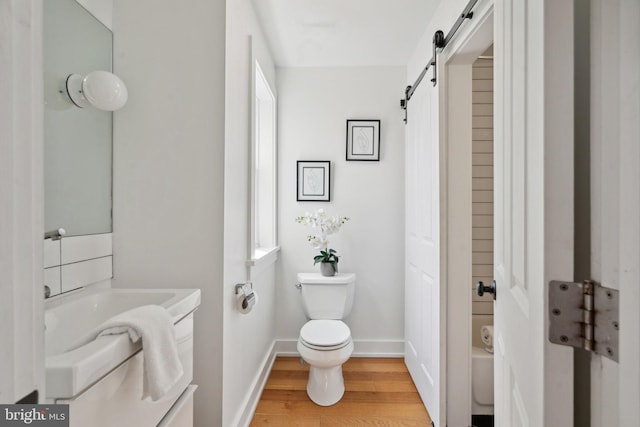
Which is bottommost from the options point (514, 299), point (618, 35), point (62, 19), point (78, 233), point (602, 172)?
point (514, 299)

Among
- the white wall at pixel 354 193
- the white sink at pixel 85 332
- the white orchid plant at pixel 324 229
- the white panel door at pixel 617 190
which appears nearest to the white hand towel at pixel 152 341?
the white sink at pixel 85 332

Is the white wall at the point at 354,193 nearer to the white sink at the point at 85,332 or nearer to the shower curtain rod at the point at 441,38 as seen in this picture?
the shower curtain rod at the point at 441,38

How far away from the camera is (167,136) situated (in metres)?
1.42

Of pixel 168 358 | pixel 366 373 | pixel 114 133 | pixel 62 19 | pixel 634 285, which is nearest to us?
pixel 634 285

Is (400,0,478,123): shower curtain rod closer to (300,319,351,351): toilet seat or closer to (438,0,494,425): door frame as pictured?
(438,0,494,425): door frame

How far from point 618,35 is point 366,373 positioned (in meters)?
2.45

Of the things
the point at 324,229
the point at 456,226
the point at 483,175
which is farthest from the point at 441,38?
the point at 324,229

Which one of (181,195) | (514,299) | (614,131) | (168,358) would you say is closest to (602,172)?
(614,131)

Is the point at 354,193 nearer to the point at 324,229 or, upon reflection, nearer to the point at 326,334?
the point at 324,229

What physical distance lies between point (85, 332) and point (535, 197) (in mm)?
1341

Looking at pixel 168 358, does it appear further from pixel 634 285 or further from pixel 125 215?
pixel 634 285

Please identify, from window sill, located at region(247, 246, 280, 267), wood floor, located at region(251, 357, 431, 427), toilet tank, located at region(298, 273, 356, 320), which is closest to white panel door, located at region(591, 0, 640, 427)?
window sill, located at region(247, 246, 280, 267)

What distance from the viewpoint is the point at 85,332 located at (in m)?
1.05

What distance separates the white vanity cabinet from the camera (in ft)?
2.24
